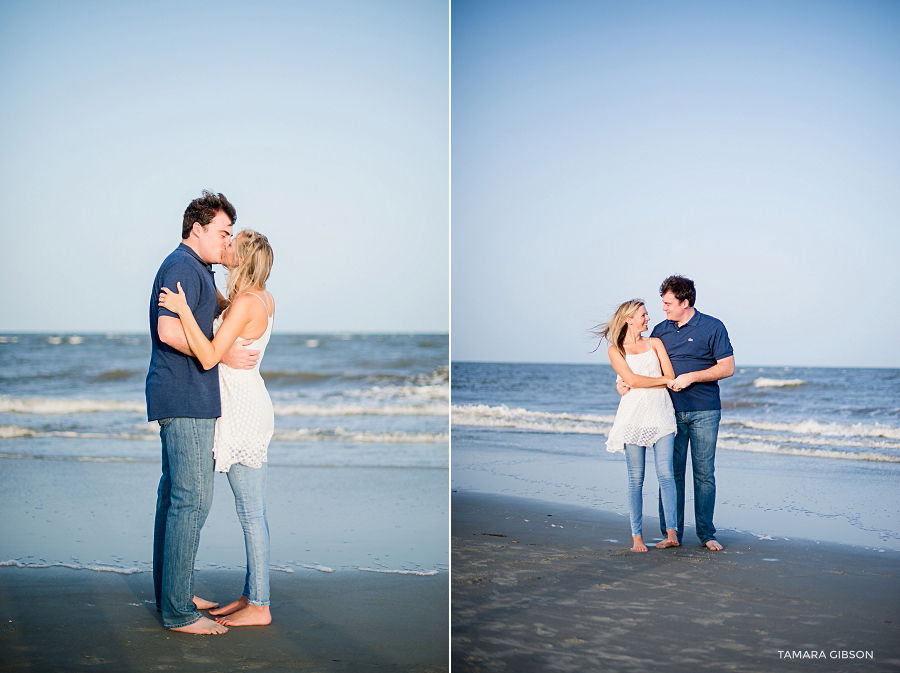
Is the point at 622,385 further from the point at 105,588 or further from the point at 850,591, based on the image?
the point at 105,588

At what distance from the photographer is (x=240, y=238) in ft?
8.79

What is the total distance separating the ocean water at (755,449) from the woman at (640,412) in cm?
89

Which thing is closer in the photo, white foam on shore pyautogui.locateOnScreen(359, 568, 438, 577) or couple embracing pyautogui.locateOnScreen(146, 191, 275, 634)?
couple embracing pyautogui.locateOnScreen(146, 191, 275, 634)

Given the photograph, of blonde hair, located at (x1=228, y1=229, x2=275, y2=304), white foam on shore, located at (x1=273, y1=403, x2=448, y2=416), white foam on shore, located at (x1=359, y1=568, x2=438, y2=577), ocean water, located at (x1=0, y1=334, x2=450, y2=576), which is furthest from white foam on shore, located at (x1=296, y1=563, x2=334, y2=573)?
white foam on shore, located at (x1=273, y1=403, x2=448, y2=416)

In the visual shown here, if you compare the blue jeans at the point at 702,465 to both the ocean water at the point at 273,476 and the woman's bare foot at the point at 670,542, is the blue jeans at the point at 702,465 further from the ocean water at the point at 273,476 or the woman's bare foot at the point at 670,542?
the ocean water at the point at 273,476

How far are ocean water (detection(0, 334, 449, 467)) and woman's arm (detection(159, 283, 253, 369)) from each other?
3.90m

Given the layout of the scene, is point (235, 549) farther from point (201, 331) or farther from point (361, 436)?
point (361, 436)

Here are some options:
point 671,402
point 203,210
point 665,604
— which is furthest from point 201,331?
point 671,402

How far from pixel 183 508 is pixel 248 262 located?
0.84 metres

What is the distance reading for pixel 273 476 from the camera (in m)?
5.71

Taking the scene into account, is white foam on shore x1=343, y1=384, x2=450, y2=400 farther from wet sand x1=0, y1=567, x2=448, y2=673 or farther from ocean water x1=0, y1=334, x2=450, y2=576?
wet sand x1=0, y1=567, x2=448, y2=673

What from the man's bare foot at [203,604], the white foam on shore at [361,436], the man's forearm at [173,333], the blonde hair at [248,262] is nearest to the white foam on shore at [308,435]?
the white foam on shore at [361,436]

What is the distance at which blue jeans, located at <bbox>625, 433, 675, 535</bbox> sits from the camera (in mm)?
3736

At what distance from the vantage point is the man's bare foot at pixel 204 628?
2.53 meters
